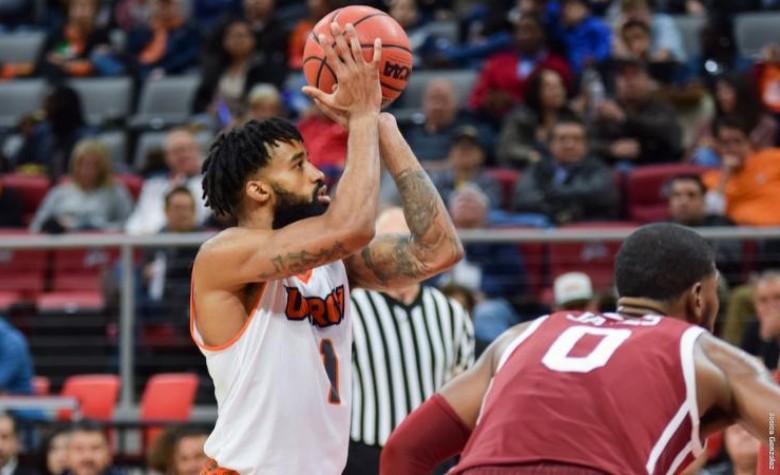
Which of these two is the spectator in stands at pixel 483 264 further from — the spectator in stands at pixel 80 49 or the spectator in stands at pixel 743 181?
the spectator in stands at pixel 80 49

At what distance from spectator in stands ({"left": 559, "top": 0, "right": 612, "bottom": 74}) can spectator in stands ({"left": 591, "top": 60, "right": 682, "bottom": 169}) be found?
1244 millimetres

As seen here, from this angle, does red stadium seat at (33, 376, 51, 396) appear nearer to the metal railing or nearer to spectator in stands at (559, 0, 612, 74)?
the metal railing

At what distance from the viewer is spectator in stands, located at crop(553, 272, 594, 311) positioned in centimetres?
868

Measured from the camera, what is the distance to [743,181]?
10.6 m

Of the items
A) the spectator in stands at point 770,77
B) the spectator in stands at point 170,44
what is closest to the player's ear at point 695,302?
the spectator in stands at point 770,77

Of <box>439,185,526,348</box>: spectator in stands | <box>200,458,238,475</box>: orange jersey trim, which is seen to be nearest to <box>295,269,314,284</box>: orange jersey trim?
<box>200,458,238,475</box>: orange jersey trim

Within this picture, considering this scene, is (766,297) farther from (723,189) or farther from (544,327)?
(544,327)

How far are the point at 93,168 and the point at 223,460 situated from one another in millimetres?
7740

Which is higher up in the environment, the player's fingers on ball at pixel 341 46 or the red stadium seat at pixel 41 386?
→ the player's fingers on ball at pixel 341 46

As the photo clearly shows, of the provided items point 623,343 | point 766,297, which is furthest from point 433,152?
point 623,343

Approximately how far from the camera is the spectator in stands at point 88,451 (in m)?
8.70

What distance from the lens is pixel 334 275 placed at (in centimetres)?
482

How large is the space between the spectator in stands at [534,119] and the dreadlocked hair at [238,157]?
704 cm

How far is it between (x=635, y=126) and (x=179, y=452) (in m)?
4.79
